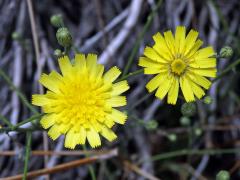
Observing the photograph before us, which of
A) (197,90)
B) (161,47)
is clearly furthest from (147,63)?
(197,90)

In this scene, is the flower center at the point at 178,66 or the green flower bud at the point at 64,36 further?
the flower center at the point at 178,66

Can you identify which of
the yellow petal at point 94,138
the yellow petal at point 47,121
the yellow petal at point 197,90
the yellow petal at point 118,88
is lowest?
the yellow petal at point 94,138

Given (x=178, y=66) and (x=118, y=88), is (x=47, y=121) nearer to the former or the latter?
(x=118, y=88)

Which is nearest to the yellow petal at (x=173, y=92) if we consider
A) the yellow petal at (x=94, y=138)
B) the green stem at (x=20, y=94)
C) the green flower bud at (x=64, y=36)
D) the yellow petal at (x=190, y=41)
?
the yellow petal at (x=190, y=41)

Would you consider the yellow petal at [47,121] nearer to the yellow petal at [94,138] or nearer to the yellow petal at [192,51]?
the yellow petal at [94,138]

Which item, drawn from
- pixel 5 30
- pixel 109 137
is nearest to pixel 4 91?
pixel 5 30

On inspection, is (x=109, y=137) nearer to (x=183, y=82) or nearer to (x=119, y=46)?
(x=183, y=82)
